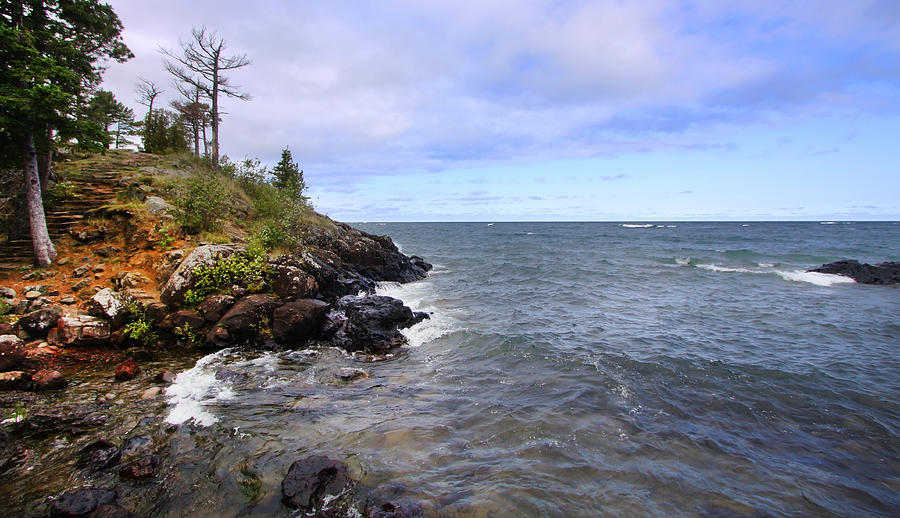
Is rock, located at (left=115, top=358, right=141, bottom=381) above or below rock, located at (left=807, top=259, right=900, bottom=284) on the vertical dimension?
below

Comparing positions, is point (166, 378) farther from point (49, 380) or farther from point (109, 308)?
point (109, 308)

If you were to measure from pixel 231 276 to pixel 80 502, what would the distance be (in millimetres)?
9136

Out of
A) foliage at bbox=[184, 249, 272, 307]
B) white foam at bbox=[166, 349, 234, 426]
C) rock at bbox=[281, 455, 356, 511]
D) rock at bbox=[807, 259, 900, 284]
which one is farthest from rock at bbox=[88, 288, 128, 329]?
rock at bbox=[807, 259, 900, 284]

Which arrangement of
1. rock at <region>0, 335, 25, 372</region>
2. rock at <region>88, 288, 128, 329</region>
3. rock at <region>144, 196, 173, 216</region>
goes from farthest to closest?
1. rock at <region>144, 196, 173, 216</region>
2. rock at <region>88, 288, 128, 329</region>
3. rock at <region>0, 335, 25, 372</region>

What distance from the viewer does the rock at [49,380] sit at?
853 centimetres

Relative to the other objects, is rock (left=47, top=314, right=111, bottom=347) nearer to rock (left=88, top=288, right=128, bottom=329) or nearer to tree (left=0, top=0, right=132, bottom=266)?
rock (left=88, top=288, right=128, bottom=329)

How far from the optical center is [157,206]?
16.5m

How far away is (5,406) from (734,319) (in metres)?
24.4

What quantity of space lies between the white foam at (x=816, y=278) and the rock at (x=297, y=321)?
34.0 meters

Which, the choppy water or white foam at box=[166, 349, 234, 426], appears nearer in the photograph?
the choppy water

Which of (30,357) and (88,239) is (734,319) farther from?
(88,239)

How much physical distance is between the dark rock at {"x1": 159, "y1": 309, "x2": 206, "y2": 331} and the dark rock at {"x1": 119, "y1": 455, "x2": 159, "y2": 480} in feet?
21.1

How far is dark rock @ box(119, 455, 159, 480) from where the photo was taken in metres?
6.10

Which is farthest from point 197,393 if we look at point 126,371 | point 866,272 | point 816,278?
point 866,272
